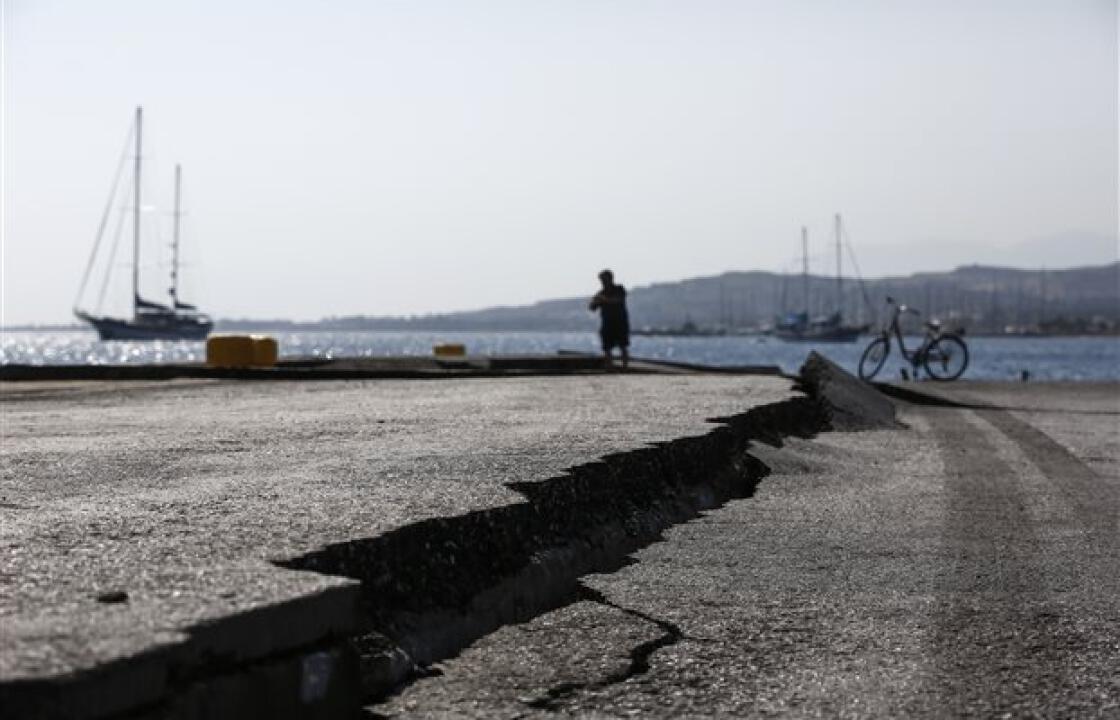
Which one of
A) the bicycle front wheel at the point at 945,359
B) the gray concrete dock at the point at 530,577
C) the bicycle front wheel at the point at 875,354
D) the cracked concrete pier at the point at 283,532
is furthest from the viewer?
the bicycle front wheel at the point at 945,359

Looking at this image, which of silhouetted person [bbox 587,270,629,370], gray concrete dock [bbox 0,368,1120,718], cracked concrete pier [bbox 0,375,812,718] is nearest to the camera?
cracked concrete pier [bbox 0,375,812,718]

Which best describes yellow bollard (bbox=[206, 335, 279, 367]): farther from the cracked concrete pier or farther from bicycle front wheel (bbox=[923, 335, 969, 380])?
the cracked concrete pier

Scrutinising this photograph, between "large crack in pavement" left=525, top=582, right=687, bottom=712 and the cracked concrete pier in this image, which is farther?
"large crack in pavement" left=525, top=582, right=687, bottom=712

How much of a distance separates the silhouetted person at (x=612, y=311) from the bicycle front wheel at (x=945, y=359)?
22.6 feet

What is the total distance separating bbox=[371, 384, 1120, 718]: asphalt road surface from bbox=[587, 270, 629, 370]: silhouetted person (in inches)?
535

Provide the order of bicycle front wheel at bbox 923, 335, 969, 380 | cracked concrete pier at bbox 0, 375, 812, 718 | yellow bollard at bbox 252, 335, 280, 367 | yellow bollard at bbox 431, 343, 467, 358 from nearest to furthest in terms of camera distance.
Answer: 1. cracked concrete pier at bbox 0, 375, 812, 718
2. yellow bollard at bbox 252, 335, 280, 367
3. bicycle front wheel at bbox 923, 335, 969, 380
4. yellow bollard at bbox 431, 343, 467, 358

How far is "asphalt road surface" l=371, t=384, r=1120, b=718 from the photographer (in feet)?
15.2

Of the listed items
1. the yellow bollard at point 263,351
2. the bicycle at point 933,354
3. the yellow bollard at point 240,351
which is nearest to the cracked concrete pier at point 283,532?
the yellow bollard at point 240,351

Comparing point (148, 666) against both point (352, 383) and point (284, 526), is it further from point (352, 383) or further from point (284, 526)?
point (352, 383)

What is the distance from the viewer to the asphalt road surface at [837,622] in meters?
4.64

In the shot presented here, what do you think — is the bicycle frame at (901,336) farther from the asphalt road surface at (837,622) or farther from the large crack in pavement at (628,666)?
the large crack in pavement at (628,666)

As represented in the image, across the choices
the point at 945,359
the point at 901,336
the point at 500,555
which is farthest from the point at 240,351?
the point at 500,555

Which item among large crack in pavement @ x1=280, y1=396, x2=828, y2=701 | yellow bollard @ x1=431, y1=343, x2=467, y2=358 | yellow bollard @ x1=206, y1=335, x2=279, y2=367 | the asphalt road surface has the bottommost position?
the asphalt road surface

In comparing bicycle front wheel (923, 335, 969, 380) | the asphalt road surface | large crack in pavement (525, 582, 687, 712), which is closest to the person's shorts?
bicycle front wheel (923, 335, 969, 380)
